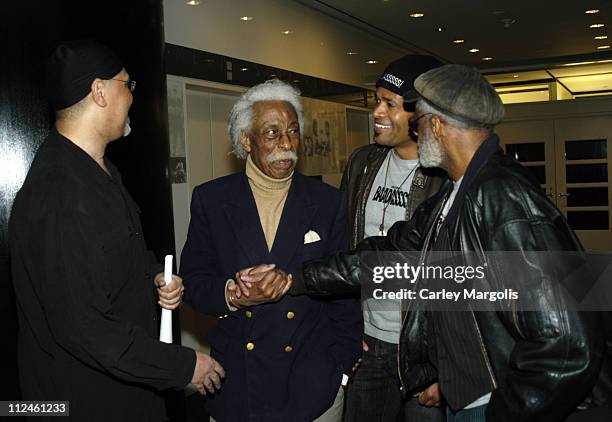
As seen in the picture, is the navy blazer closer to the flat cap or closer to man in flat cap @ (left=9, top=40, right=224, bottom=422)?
man in flat cap @ (left=9, top=40, right=224, bottom=422)

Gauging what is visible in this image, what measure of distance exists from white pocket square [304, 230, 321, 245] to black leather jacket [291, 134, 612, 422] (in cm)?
58

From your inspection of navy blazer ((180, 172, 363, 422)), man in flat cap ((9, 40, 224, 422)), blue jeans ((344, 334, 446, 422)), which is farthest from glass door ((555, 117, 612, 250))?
man in flat cap ((9, 40, 224, 422))

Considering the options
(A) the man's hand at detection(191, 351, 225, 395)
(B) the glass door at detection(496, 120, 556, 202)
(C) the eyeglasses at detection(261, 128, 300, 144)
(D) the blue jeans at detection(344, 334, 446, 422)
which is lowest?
(D) the blue jeans at detection(344, 334, 446, 422)

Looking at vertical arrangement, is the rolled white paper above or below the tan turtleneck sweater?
below

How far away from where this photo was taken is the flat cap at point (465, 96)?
210cm

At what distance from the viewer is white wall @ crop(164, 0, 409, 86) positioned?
5.86 m

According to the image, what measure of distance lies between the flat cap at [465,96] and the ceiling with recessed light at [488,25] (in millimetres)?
6185

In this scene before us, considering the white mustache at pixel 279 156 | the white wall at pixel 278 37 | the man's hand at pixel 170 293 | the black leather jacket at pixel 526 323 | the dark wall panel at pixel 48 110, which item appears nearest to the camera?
the black leather jacket at pixel 526 323

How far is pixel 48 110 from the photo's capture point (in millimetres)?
2957

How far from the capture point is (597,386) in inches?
76.4

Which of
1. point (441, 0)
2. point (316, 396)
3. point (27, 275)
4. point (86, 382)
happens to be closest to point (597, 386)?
point (316, 396)

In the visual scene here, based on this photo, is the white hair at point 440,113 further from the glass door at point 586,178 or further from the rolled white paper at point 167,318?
the glass door at point 586,178

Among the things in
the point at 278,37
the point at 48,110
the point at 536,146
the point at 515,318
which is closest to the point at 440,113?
the point at 515,318

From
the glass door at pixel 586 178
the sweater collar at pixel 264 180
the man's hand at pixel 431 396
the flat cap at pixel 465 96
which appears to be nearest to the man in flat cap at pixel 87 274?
the sweater collar at pixel 264 180
